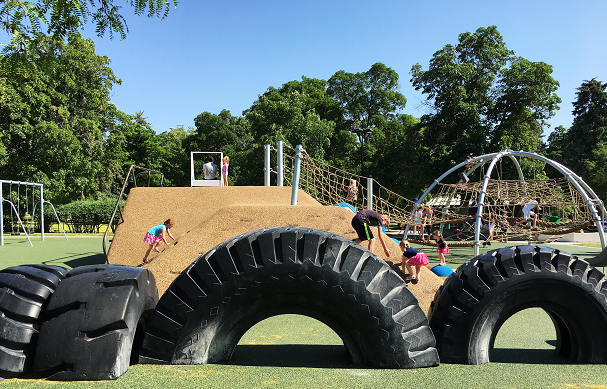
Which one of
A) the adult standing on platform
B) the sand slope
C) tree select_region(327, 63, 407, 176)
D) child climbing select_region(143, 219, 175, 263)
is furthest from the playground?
tree select_region(327, 63, 407, 176)

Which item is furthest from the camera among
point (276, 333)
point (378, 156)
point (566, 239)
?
point (378, 156)

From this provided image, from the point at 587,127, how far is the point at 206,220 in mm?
53100

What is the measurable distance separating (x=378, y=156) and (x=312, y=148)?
269 inches

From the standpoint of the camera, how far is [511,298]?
75.0 inches

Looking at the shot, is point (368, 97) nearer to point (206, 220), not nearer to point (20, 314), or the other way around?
point (206, 220)

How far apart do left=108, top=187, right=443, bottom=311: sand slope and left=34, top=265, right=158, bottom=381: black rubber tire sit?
465cm

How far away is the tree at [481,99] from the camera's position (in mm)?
27562

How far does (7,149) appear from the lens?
26734 millimetres

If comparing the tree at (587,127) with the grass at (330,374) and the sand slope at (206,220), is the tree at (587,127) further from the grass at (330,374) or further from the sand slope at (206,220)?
the grass at (330,374)

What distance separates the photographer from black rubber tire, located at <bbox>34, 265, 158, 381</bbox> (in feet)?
5.23

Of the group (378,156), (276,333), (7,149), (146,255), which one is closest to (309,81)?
(378,156)

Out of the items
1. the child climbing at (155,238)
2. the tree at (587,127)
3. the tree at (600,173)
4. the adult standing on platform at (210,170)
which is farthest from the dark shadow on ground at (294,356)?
the tree at (587,127)

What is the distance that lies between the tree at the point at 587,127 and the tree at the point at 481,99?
2047 centimetres

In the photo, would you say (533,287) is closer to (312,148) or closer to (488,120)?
(312,148)
